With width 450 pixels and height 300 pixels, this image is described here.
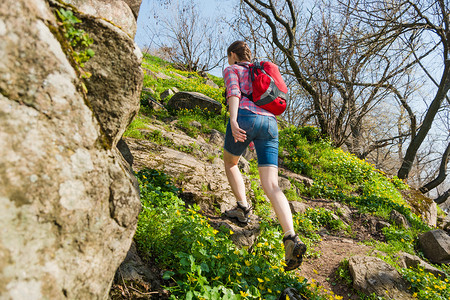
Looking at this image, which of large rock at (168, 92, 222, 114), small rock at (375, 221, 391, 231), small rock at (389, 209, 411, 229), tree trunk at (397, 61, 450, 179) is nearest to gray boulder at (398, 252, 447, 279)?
small rock at (375, 221, 391, 231)

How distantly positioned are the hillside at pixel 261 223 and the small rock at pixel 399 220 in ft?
0.06

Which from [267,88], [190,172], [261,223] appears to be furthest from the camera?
[190,172]

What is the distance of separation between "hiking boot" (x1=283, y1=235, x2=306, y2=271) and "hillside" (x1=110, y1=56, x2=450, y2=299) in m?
0.27

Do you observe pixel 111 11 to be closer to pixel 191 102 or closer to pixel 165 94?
pixel 191 102

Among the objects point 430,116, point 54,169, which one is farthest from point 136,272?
point 430,116

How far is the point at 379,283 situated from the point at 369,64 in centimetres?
621

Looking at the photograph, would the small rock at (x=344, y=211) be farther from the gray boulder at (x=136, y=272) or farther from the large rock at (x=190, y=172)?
the gray boulder at (x=136, y=272)

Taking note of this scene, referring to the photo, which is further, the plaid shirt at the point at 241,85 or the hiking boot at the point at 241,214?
the hiking boot at the point at 241,214

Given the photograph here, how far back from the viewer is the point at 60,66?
1316 millimetres

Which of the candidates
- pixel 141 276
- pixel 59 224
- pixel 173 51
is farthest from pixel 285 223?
pixel 173 51

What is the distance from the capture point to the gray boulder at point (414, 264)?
4129 mm

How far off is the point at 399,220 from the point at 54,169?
20.9 feet

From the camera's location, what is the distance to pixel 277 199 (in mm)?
2621

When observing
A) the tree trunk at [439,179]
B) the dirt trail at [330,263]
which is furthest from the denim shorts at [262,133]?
the tree trunk at [439,179]
